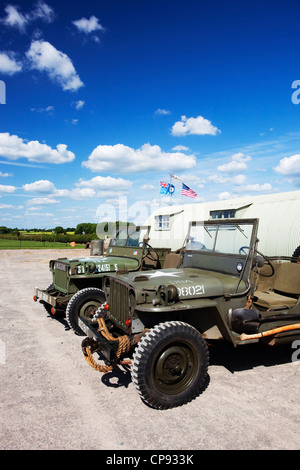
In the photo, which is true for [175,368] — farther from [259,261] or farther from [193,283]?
[259,261]

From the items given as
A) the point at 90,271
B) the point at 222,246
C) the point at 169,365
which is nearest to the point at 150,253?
the point at 90,271

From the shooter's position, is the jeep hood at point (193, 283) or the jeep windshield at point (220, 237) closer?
the jeep hood at point (193, 283)

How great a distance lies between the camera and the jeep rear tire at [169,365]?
3877 mm

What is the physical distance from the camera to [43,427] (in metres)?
3.55

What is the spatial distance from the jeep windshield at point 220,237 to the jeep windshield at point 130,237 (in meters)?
2.61

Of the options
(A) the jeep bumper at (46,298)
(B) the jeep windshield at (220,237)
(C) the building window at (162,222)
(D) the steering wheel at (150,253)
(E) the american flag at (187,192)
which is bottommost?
(A) the jeep bumper at (46,298)

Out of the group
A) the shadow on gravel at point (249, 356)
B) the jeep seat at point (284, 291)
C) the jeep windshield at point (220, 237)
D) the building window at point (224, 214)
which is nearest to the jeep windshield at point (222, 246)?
the jeep windshield at point (220, 237)

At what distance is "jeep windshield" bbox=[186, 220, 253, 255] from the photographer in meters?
5.05

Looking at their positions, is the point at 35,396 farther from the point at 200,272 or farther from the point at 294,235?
the point at 294,235

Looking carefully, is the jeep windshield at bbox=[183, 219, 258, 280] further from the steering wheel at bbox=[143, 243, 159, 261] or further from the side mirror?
the steering wheel at bbox=[143, 243, 159, 261]

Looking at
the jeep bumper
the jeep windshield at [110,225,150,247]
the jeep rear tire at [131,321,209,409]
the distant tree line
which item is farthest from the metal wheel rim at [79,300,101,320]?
the distant tree line

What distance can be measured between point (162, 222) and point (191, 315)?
2143 centimetres

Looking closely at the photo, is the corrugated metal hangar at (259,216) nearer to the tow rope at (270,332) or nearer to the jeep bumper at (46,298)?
the tow rope at (270,332)

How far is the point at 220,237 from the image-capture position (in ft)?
17.8
